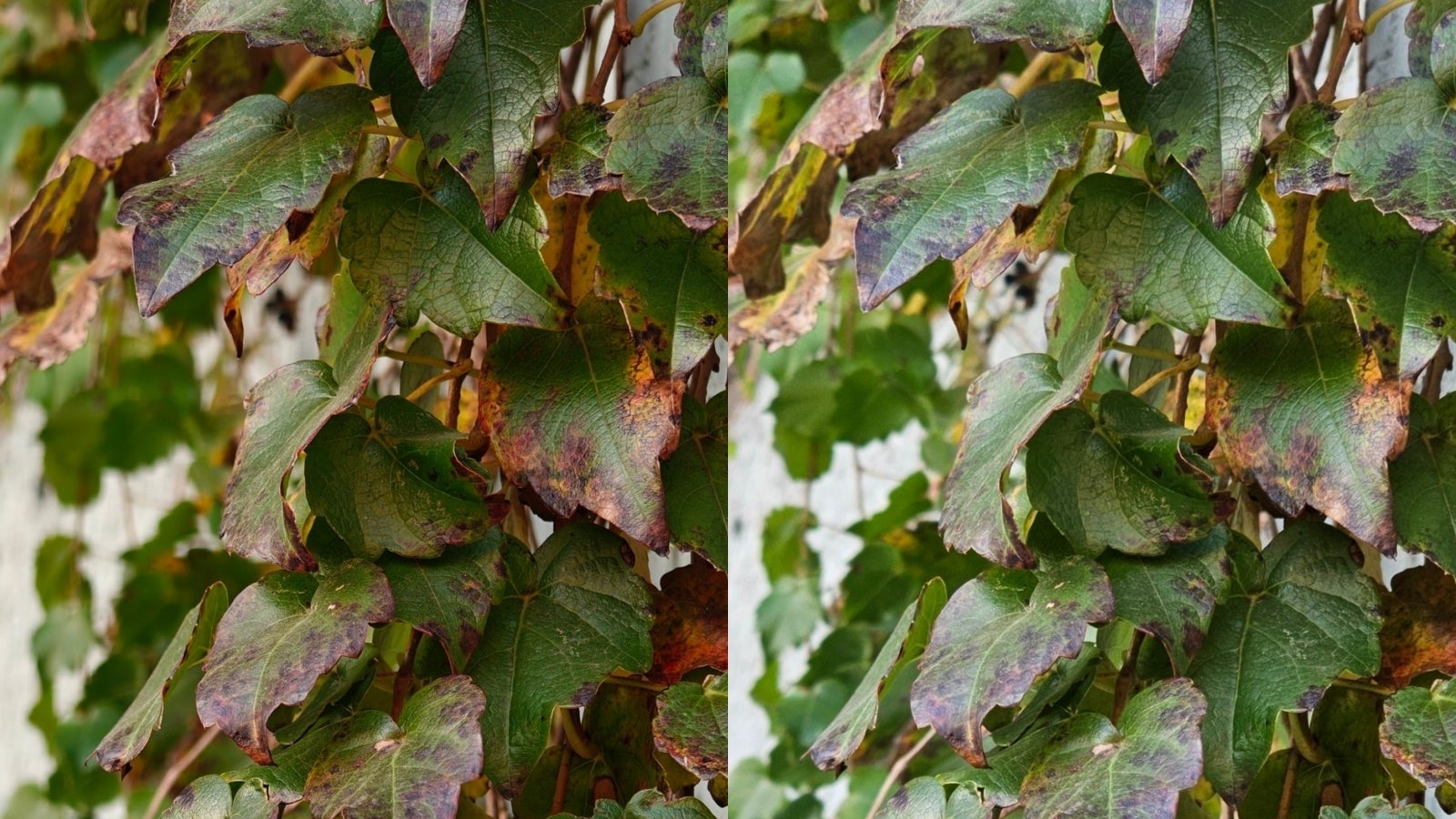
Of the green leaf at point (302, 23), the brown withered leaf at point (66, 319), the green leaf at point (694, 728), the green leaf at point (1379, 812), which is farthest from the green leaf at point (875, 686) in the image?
the brown withered leaf at point (66, 319)

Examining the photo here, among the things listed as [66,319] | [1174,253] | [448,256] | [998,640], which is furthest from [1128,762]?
[66,319]

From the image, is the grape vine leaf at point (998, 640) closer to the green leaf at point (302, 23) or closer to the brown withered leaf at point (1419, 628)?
the brown withered leaf at point (1419, 628)

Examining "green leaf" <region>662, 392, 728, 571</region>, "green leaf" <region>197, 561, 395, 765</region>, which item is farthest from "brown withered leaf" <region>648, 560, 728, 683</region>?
"green leaf" <region>197, 561, 395, 765</region>

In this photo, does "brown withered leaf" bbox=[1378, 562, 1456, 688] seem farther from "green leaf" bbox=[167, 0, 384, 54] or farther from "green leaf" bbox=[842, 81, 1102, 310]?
"green leaf" bbox=[167, 0, 384, 54]

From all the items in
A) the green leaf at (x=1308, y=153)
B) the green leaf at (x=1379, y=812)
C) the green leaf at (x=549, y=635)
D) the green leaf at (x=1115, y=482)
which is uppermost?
the green leaf at (x=1308, y=153)

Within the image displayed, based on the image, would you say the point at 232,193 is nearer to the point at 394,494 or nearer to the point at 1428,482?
the point at 394,494

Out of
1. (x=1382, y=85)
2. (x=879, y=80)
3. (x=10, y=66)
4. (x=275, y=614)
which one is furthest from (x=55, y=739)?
(x=1382, y=85)
